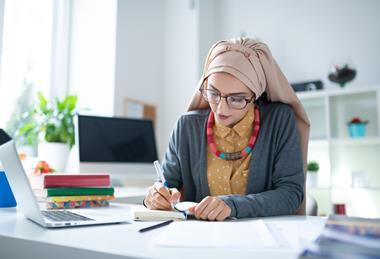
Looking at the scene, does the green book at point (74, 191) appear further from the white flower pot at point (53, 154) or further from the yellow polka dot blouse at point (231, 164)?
the white flower pot at point (53, 154)

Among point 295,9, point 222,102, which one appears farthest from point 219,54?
point 295,9

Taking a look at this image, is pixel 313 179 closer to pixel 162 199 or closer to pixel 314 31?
pixel 314 31

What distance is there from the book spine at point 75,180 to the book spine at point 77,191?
20mm

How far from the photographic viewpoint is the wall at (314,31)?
2904mm

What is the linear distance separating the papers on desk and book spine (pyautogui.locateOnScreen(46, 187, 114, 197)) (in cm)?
51

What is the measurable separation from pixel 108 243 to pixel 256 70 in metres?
0.81

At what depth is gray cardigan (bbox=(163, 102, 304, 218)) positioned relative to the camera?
3.42ft

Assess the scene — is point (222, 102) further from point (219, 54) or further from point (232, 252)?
point (232, 252)

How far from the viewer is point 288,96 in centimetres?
131

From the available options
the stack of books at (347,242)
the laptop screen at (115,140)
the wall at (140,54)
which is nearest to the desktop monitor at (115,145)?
the laptop screen at (115,140)

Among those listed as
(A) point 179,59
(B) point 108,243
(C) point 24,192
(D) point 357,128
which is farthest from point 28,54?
(D) point 357,128

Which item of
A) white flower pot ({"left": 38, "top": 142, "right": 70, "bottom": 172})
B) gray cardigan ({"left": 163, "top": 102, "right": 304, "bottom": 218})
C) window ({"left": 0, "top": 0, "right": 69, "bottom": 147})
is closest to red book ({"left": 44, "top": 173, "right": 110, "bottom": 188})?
gray cardigan ({"left": 163, "top": 102, "right": 304, "bottom": 218})

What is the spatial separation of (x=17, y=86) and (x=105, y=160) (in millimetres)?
954

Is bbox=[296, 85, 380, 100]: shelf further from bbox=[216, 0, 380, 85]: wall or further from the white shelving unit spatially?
bbox=[216, 0, 380, 85]: wall
